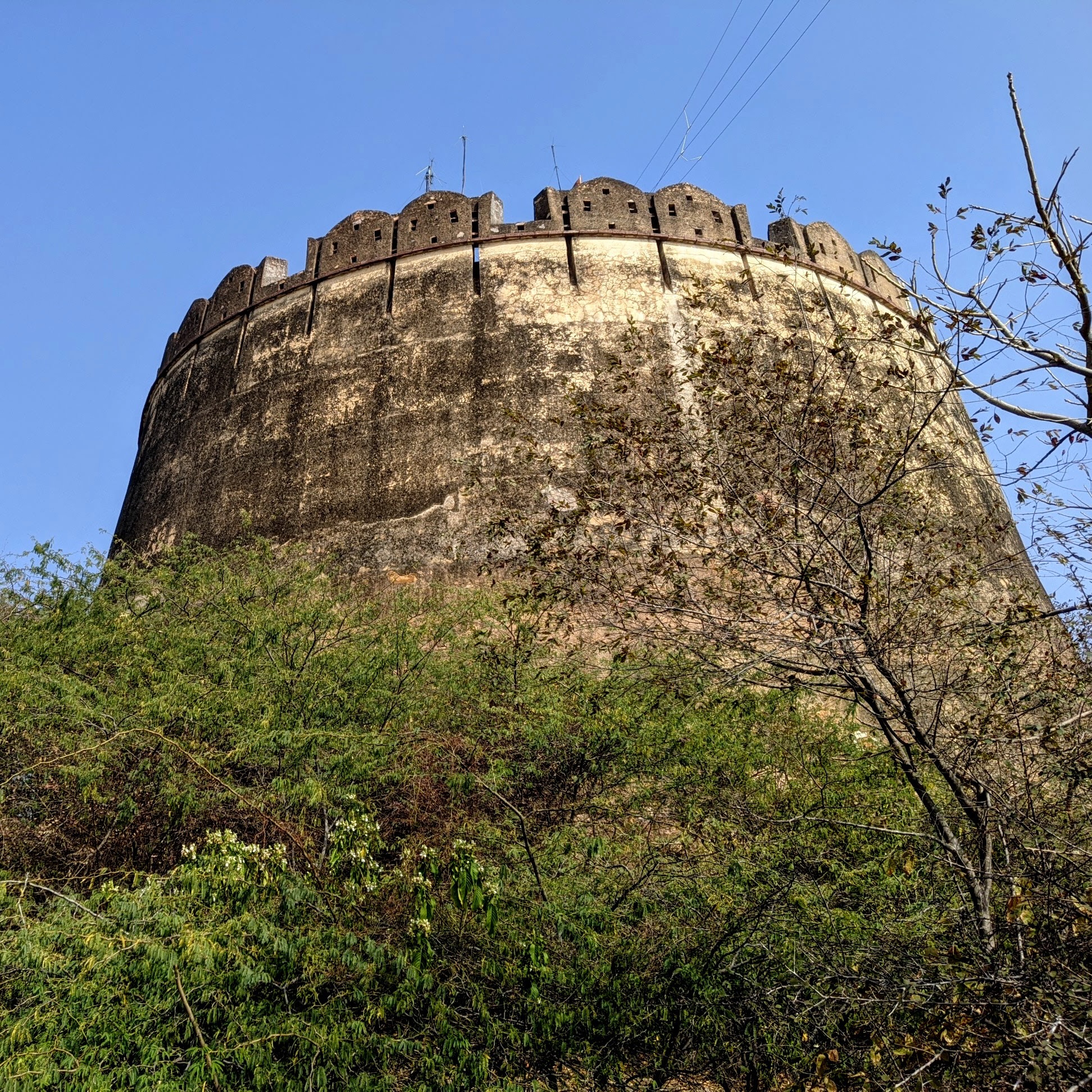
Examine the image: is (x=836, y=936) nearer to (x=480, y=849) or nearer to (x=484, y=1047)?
(x=484, y=1047)

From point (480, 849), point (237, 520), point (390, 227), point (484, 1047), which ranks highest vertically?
point (390, 227)

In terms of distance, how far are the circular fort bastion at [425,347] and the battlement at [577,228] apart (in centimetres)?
2

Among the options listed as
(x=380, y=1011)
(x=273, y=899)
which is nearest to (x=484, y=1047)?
(x=380, y=1011)

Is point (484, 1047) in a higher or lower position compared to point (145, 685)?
lower

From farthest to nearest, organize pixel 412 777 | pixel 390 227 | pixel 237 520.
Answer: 1. pixel 390 227
2. pixel 237 520
3. pixel 412 777

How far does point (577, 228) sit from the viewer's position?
7027 millimetres

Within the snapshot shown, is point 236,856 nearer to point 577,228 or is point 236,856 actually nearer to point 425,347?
point 425,347

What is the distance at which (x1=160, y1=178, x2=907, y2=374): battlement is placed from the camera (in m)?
7.06

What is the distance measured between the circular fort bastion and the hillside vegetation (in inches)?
59.4

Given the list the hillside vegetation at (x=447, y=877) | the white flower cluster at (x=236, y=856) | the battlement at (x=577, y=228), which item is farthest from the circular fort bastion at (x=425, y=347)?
the white flower cluster at (x=236, y=856)

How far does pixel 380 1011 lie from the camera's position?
98.5 inches

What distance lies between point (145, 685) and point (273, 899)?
1554 millimetres

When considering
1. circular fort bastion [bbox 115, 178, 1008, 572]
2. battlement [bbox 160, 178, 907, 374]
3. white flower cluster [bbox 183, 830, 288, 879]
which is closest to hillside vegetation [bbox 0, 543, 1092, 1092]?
white flower cluster [bbox 183, 830, 288, 879]

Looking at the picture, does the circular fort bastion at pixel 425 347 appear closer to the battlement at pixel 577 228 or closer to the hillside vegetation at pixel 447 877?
the battlement at pixel 577 228
